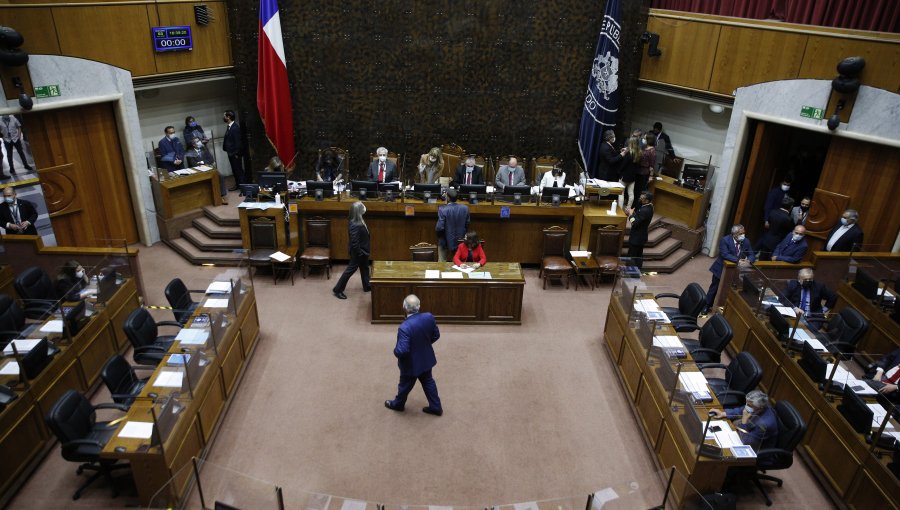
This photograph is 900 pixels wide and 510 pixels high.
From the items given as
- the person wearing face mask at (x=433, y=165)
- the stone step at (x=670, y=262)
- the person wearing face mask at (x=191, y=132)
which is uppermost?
the person wearing face mask at (x=191, y=132)

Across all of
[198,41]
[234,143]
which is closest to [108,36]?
[198,41]

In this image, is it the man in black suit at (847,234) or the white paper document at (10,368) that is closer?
the white paper document at (10,368)

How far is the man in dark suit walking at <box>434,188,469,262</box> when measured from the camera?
8.89m

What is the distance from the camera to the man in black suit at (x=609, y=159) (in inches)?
436

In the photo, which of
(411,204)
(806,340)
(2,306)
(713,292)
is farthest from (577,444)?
(2,306)

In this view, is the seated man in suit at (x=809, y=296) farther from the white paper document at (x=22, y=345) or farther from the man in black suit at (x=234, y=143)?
the man in black suit at (x=234, y=143)

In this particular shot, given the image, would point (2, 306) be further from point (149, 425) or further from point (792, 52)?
point (792, 52)

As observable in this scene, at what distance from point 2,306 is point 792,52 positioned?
1150 cm

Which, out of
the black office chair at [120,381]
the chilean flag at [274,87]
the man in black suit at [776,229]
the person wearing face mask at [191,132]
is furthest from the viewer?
the person wearing face mask at [191,132]

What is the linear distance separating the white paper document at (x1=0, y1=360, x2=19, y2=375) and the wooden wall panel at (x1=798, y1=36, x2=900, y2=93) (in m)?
11.0

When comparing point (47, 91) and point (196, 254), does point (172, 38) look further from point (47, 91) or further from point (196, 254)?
point (196, 254)

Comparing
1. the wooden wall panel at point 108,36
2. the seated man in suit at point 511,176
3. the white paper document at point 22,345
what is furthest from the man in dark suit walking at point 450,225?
the wooden wall panel at point 108,36

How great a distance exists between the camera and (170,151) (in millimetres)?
10992

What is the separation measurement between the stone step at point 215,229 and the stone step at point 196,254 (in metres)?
0.34
